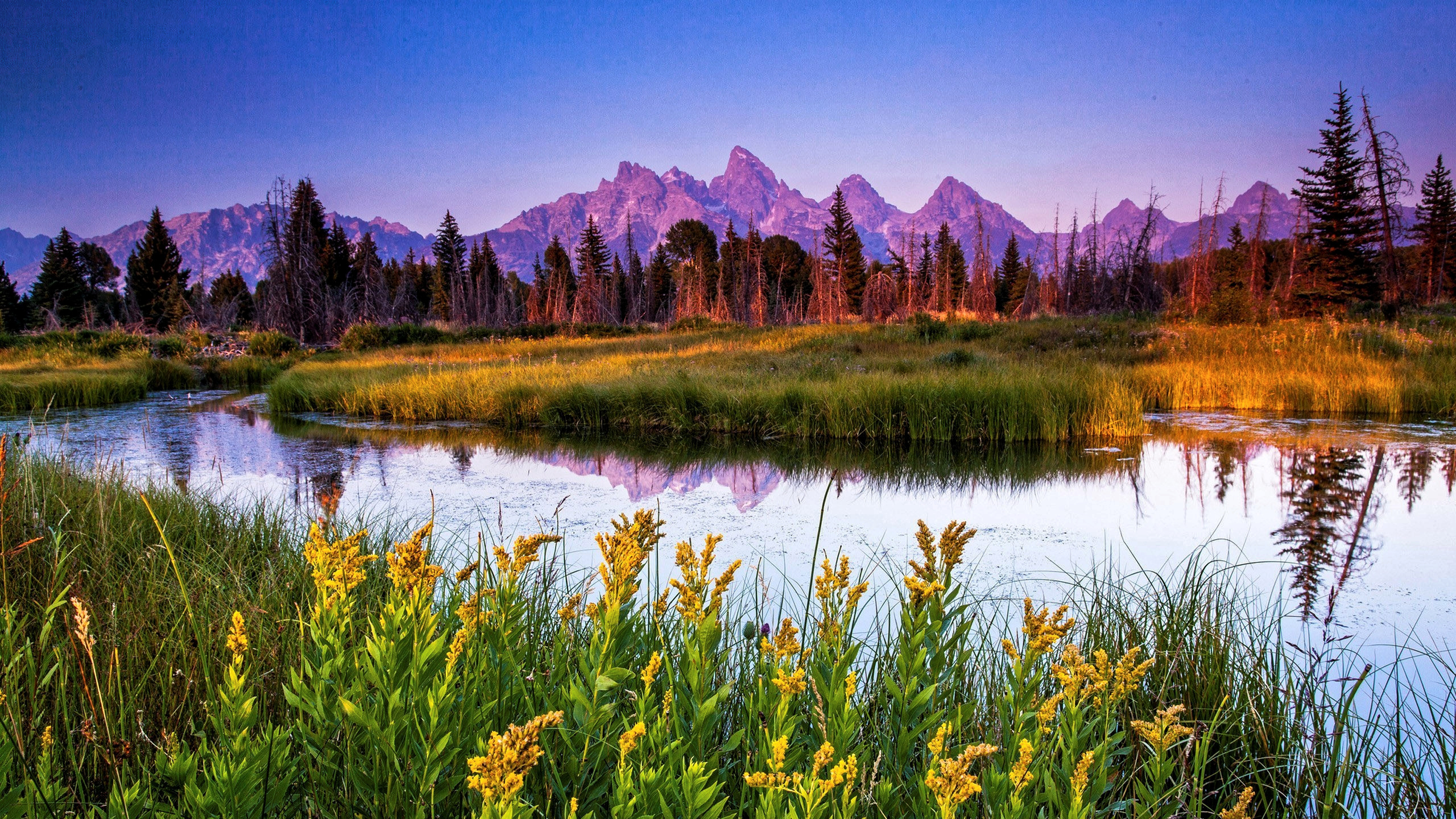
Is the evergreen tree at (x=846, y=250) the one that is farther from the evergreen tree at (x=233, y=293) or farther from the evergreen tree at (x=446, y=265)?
the evergreen tree at (x=233, y=293)

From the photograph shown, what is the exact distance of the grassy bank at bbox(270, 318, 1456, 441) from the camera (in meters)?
9.41

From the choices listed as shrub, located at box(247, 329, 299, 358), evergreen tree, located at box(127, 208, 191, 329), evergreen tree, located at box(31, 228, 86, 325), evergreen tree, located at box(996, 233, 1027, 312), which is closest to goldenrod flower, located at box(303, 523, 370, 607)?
shrub, located at box(247, 329, 299, 358)

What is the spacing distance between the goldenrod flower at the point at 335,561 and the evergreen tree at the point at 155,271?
155 ft

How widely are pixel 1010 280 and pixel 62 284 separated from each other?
57628mm

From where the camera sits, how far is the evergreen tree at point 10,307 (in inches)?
1345

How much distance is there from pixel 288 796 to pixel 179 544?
2627 mm

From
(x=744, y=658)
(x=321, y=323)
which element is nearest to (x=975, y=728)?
(x=744, y=658)

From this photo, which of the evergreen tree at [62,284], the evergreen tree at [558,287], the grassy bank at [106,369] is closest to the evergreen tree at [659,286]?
the evergreen tree at [558,287]

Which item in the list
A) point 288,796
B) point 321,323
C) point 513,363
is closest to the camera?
point 288,796

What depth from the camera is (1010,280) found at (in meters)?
51.8

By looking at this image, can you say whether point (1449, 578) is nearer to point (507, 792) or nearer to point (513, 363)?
point (507, 792)

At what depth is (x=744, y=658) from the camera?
2.01 metres

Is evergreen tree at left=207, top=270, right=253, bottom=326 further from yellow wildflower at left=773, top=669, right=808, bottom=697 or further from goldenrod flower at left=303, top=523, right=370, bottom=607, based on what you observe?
yellow wildflower at left=773, top=669, right=808, bottom=697

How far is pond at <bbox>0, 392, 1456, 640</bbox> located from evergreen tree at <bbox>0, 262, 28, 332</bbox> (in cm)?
3403
